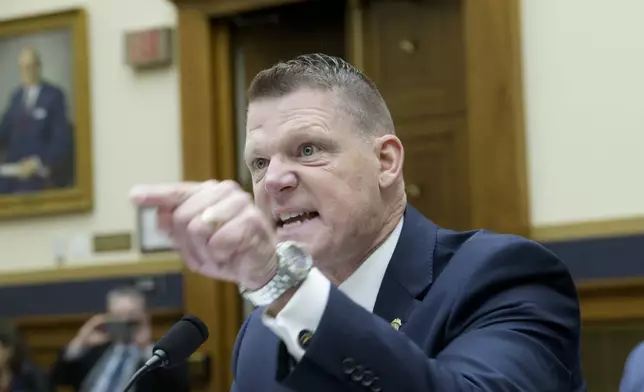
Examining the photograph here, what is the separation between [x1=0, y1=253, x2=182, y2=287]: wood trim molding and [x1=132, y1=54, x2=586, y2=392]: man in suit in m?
3.54

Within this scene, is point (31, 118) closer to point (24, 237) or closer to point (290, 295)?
point (24, 237)

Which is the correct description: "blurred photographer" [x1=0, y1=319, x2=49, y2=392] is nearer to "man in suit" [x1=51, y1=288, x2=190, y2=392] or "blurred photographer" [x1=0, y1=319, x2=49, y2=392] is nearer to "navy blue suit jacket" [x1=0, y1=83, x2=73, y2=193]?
"man in suit" [x1=51, y1=288, x2=190, y2=392]

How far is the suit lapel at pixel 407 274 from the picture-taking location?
5.65 feet

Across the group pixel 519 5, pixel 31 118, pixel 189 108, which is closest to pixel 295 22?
pixel 189 108

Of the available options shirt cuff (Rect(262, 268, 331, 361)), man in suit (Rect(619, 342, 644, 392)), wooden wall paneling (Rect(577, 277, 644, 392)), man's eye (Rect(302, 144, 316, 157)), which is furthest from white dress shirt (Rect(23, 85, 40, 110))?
shirt cuff (Rect(262, 268, 331, 361))

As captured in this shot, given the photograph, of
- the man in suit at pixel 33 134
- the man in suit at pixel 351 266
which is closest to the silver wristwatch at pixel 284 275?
the man in suit at pixel 351 266

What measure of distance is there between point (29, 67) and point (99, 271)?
149 centimetres

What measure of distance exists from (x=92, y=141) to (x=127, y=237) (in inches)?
26.8

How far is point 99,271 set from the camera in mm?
5746

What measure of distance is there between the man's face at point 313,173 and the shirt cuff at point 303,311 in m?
0.40

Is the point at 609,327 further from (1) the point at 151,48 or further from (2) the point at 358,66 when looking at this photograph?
(1) the point at 151,48

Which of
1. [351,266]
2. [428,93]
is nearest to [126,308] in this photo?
[428,93]

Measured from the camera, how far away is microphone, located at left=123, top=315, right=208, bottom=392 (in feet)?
5.49

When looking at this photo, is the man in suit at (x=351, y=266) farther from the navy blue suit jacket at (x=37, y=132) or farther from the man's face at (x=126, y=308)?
the navy blue suit jacket at (x=37, y=132)
